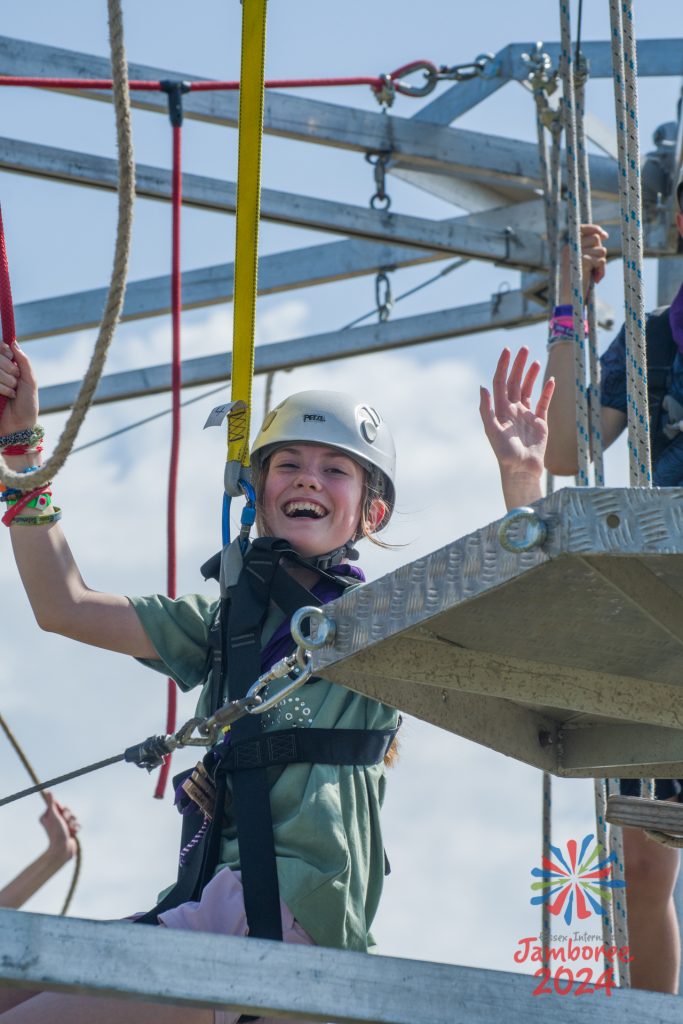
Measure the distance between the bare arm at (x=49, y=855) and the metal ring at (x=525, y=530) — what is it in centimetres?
412

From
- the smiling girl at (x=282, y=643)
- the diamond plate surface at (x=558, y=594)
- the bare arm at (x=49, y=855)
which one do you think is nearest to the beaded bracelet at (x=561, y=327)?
the smiling girl at (x=282, y=643)

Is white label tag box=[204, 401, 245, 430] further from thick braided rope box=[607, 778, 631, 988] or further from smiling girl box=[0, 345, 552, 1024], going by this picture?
thick braided rope box=[607, 778, 631, 988]

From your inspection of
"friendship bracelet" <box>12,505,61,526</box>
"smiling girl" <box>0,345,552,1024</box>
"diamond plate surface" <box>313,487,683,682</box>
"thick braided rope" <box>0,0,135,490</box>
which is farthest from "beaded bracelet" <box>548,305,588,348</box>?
"diamond plate surface" <box>313,487,683,682</box>

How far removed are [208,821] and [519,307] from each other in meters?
3.27

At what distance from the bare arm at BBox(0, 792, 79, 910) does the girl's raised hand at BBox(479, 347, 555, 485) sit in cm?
328

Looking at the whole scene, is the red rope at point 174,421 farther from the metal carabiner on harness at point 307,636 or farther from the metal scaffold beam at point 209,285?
the metal carabiner on harness at point 307,636

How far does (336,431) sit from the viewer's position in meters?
3.33

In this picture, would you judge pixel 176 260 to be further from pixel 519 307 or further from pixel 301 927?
pixel 301 927

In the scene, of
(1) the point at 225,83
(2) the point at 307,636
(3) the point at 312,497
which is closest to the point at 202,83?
(1) the point at 225,83

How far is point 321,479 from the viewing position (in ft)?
10.6

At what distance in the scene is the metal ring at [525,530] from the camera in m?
1.85

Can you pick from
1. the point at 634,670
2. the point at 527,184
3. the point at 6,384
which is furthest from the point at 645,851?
the point at 527,184

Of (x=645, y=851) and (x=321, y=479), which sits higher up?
(x=321, y=479)

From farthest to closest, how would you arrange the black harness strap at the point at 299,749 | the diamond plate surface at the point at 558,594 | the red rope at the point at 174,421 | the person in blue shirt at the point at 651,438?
the red rope at the point at 174,421 → the person in blue shirt at the point at 651,438 → the black harness strap at the point at 299,749 → the diamond plate surface at the point at 558,594
